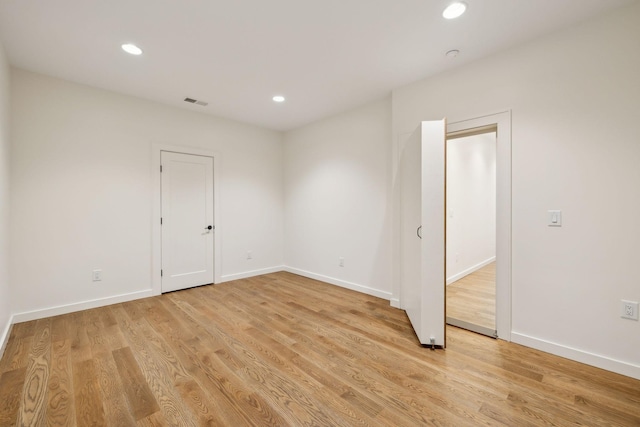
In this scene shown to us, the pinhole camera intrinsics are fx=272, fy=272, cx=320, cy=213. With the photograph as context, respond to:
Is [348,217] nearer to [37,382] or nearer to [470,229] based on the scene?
[470,229]

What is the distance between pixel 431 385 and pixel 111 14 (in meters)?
3.59

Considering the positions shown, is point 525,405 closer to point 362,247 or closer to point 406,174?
point 406,174

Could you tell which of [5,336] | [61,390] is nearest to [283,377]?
[61,390]

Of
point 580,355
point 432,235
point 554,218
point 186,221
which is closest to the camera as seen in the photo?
point 580,355

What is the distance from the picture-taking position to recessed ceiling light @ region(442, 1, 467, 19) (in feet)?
6.44

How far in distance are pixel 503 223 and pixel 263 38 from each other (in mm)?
2727

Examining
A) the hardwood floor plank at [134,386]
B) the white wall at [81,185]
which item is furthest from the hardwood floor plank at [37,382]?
the white wall at [81,185]

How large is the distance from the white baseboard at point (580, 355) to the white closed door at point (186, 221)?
409 centimetres

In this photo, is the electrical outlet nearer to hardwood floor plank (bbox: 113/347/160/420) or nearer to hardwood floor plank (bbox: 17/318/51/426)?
hardwood floor plank (bbox: 113/347/160/420)

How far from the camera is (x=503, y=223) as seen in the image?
98.7 inches

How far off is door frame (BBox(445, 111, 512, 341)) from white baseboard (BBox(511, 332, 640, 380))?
5.0 inches

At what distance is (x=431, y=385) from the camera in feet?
6.13

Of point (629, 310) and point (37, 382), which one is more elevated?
point (629, 310)

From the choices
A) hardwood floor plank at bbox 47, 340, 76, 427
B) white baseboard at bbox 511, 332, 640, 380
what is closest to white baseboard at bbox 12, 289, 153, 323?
hardwood floor plank at bbox 47, 340, 76, 427
